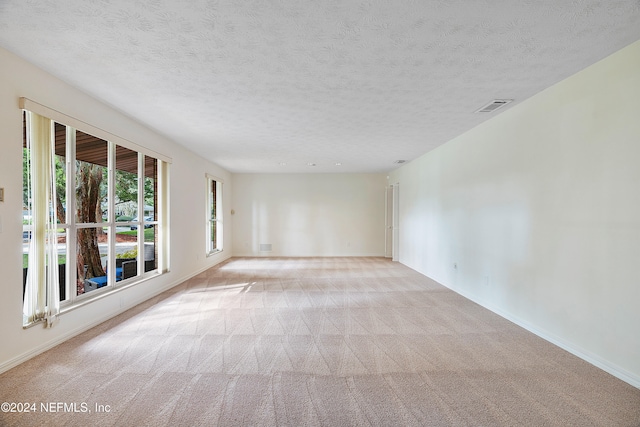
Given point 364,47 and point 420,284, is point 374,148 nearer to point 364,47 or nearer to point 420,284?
point 420,284

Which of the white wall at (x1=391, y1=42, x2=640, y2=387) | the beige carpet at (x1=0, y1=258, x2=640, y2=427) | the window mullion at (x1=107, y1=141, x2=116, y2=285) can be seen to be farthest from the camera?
the window mullion at (x1=107, y1=141, x2=116, y2=285)

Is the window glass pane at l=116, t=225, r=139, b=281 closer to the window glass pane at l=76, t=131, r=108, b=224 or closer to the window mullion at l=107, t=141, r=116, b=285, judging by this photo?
the window mullion at l=107, t=141, r=116, b=285

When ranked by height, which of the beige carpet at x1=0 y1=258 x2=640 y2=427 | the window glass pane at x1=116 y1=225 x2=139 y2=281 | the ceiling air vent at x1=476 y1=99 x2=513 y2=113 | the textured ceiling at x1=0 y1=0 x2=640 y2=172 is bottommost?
the beige carpet at x1=0 y1=258 x2=640 y2=427

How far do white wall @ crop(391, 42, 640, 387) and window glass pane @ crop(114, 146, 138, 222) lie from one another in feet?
16.2

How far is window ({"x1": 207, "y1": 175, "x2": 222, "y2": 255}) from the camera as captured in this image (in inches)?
297

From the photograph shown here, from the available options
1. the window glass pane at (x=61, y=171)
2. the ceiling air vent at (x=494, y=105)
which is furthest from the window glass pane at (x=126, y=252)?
the ceiling air vent at (x=494, y=105)

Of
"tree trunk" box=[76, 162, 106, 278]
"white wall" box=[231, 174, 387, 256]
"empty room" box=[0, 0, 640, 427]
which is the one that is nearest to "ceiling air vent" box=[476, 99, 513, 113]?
"empty room" box=[0, 0, 640, 427]

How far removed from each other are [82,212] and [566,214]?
197 inches

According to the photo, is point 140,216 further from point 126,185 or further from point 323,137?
point 323,137

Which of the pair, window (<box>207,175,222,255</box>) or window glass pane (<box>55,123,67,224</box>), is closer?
window glass pane (<box>55,123,67,224</box>)

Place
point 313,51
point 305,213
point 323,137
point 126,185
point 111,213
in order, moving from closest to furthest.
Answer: point 313,51
point 111,213
point 126,185
point 323,137
point 305,213

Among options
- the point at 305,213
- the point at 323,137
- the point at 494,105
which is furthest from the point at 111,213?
the point at 305,213

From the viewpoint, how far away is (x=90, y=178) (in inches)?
143

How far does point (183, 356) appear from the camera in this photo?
2.77 metres
